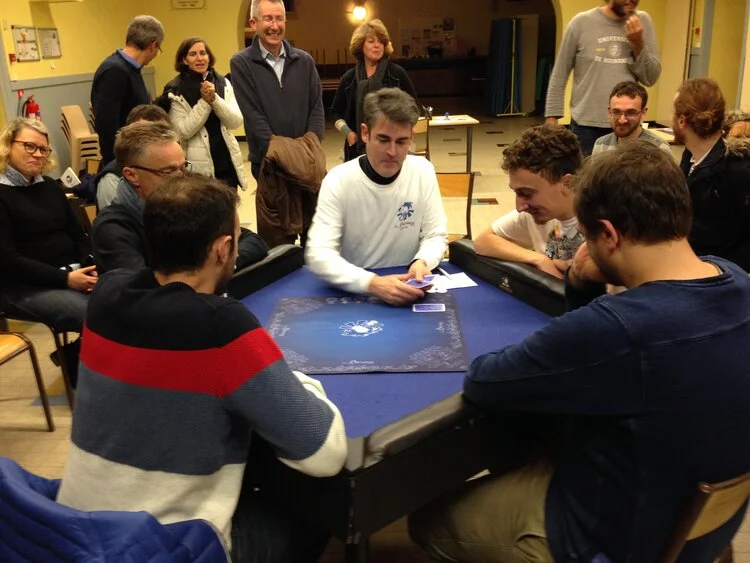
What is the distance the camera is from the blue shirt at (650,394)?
47.5 inches

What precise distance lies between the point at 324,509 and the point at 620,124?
9.43ft

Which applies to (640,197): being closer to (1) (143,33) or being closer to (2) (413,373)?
(2) (413,373)

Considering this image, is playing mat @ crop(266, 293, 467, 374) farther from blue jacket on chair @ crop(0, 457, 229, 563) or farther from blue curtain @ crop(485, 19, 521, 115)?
blue curtain @ crop(485, 19, 521, 115)

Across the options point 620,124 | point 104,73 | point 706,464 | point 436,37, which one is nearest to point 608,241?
point 706,464

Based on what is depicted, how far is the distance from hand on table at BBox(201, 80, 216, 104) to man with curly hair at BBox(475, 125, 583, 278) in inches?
93.0

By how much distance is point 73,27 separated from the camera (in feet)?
28.0

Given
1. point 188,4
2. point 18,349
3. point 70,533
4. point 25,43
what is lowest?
point 18,349

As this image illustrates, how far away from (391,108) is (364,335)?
1.00 m

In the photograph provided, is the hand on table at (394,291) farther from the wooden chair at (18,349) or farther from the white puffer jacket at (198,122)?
the white puffer jacket at (198,122)

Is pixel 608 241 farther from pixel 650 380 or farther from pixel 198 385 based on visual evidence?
pixel 198 385

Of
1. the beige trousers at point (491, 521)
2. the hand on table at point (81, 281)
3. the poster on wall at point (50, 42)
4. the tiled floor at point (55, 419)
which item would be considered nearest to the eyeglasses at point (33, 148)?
the hand on table at point (81, 281)

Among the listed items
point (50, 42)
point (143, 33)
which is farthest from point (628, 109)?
point (50, 42)

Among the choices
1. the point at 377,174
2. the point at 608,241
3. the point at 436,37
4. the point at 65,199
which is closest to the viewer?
the point at 608,241

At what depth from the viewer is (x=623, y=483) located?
1290 mm
